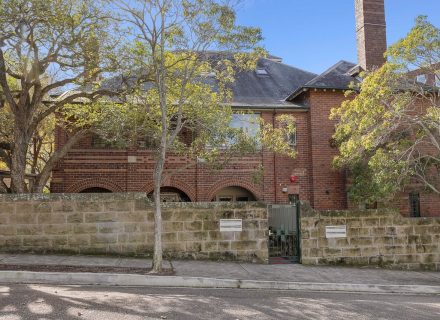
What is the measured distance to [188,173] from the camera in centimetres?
1839

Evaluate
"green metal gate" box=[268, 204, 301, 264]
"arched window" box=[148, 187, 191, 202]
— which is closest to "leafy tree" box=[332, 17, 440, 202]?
"green metal gate" box=[268, 204, 301, 264]

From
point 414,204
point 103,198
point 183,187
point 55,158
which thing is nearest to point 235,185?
point 183,187

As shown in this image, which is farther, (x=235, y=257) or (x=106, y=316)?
(x=235, y=257)

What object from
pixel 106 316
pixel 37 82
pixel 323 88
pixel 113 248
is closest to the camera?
pixel 106 316

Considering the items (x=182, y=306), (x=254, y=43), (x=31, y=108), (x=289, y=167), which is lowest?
(x=182, y=306)

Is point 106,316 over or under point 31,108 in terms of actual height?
under

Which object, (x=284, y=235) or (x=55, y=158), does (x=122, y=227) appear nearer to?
(x=55, y=158)

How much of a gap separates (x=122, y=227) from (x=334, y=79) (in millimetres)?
12298

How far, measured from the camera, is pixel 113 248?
36.8 feet

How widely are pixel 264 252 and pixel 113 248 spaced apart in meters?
3.87

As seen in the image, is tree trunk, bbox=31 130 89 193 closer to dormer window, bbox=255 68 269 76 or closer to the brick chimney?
dormer window, bbox=255 68 269 76

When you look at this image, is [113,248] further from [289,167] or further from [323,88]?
[323,88]

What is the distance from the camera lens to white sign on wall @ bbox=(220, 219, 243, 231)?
11.8m

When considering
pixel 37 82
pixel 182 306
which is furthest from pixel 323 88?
pixel 182 306
